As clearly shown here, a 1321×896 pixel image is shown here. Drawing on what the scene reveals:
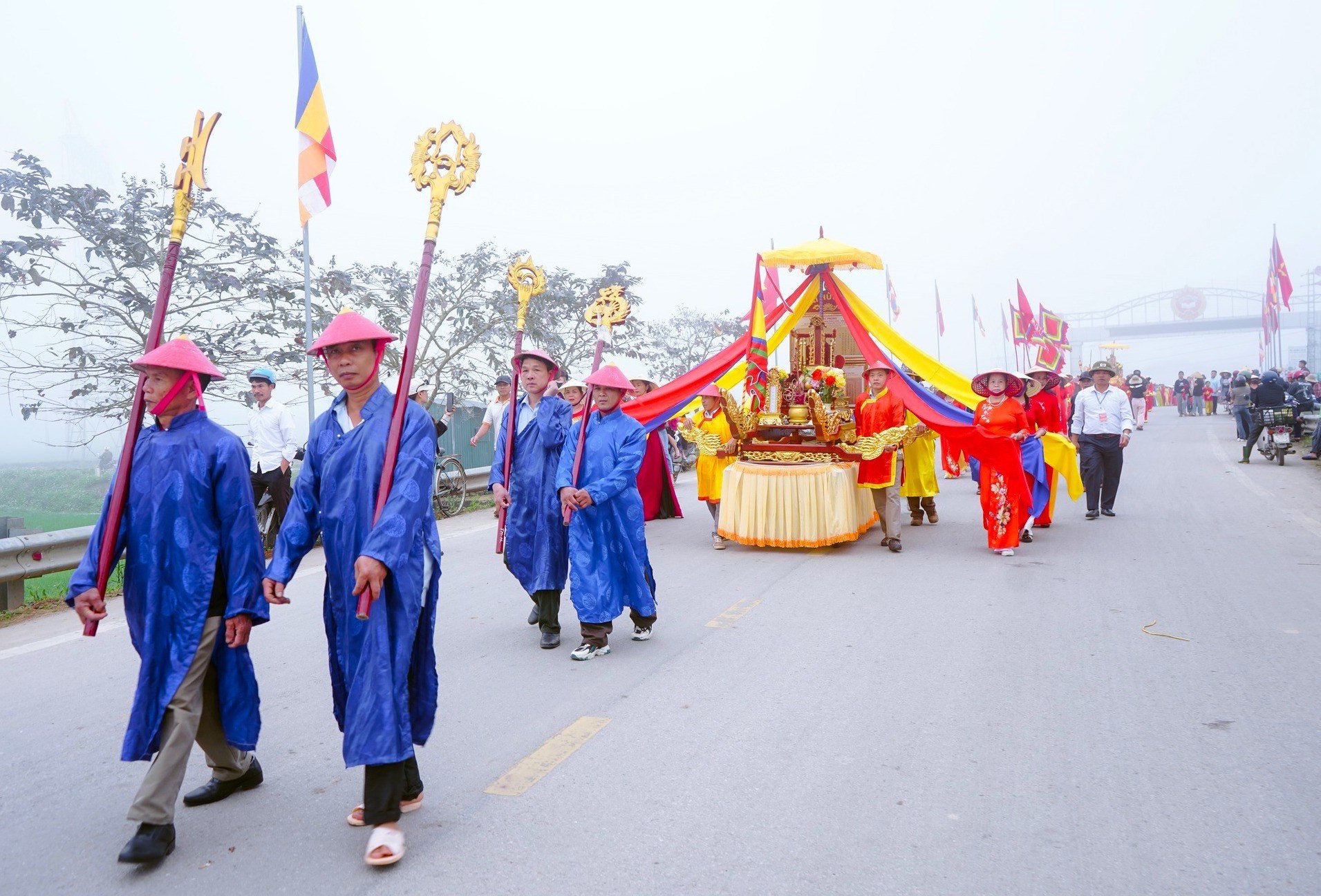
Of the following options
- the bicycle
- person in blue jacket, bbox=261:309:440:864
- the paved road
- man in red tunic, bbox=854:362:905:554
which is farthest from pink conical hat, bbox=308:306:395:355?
the bicycle

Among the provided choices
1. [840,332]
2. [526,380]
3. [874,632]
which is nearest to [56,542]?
[526,380]

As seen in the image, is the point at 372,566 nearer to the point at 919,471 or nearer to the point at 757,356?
the point at 757,356

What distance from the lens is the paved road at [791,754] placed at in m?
2.86

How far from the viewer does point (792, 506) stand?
8.58 metres

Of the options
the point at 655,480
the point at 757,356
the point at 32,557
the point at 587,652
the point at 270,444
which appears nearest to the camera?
the point at 587,652

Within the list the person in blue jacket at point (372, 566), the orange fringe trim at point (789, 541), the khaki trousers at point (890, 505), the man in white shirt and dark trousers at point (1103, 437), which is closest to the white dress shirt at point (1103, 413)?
the man in white shirt and dark trousers at point (1103, 437)

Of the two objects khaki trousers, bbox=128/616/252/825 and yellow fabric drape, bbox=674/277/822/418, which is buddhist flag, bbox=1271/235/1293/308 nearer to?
yellow fabric drape, bbox=674/277/822/418

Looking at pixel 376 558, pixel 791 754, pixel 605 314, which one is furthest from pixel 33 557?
pixel 791 754

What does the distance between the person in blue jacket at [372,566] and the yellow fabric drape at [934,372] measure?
278 inches

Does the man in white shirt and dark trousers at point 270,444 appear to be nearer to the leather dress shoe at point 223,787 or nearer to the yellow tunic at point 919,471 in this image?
the leather dress shoe at point 223,787

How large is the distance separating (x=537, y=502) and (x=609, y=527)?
0.50 m

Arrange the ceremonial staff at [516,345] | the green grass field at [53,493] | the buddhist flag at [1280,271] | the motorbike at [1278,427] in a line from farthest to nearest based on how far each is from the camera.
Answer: the buddhist flag at [1280,271]
the motorbike at [1278,427]
the green grass field at [53,493]
the ceremonial staff at [516,345]

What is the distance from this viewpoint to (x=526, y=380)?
18.3 feet

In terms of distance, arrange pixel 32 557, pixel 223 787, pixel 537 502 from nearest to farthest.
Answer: pixel 223 787, pixel 537 502, pixel 32 557
